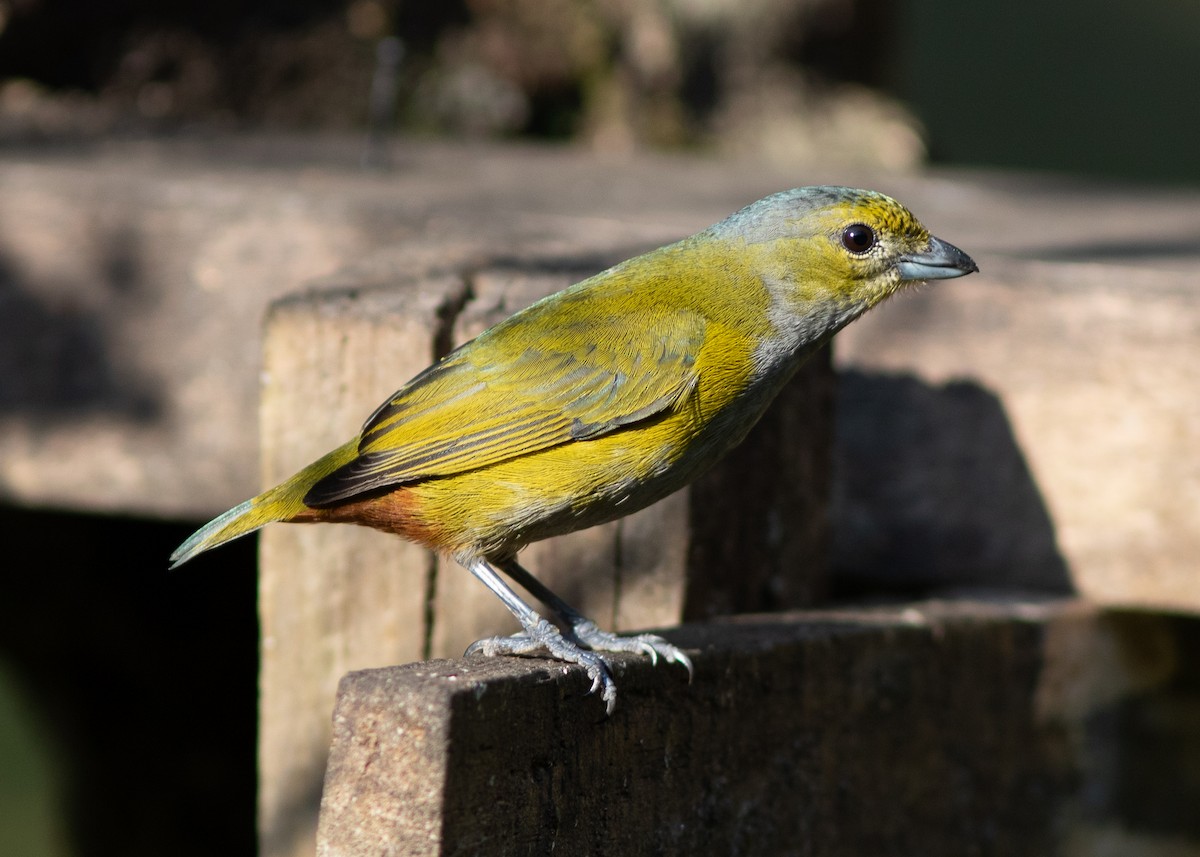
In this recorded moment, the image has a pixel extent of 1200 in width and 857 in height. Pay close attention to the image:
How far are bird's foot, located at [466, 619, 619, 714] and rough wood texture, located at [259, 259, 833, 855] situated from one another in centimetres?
40

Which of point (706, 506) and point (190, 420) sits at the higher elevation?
point (190, 420)

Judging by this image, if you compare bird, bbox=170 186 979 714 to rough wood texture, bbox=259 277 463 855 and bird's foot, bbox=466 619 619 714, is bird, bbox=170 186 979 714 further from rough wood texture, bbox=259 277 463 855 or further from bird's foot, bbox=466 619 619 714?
rough wood texture, bbox=259 277 463 855

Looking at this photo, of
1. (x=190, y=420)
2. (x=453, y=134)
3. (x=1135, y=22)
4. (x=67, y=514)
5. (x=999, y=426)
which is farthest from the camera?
(x=1135, y=22)

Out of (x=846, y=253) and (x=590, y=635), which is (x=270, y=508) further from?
(x=846, y=253)

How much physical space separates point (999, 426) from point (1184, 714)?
966 mm

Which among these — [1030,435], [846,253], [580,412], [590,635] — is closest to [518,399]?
[580,412]

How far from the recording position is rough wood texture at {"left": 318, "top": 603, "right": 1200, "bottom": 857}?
2.01 m

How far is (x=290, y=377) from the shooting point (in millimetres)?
2941

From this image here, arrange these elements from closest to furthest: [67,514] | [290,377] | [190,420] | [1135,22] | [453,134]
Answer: [290,377], [190,420], [67,514], [453,134], [1135,22]

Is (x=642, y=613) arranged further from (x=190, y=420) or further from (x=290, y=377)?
(x=190, y=420)

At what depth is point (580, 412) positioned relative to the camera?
2.72m

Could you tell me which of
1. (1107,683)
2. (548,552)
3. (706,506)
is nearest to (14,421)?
(548,552)

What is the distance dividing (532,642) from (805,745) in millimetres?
649

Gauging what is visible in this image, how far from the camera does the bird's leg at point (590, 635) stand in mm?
2486
